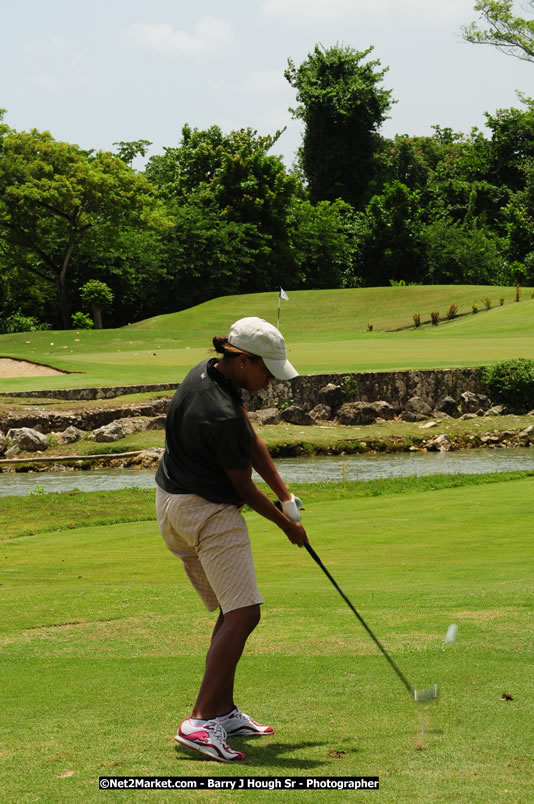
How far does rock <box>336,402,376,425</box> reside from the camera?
30.0m

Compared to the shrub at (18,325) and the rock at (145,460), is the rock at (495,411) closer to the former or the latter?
the rock at (145,460)

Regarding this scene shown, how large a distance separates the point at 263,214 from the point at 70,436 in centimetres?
4611

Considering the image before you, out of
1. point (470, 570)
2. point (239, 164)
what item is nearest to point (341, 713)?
point (470, 570)

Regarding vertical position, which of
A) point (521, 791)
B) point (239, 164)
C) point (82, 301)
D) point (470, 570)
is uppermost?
point (239, 164)

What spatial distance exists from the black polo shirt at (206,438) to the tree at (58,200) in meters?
51.3

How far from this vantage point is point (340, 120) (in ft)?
269

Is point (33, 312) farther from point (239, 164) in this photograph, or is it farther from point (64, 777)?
point (64, 777)

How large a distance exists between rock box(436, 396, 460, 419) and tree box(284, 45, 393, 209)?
55187 mm

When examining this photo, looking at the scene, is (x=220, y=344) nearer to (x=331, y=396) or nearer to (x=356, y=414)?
(x=356, y=414)

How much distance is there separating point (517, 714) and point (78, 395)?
26490 mm

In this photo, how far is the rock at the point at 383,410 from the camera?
3058 centimetres

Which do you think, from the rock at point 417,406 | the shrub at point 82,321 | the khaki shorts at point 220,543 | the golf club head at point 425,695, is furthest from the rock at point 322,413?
the shrub at point 82,321

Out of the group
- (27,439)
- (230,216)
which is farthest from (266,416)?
(230,216)

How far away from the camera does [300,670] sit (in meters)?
5.70
